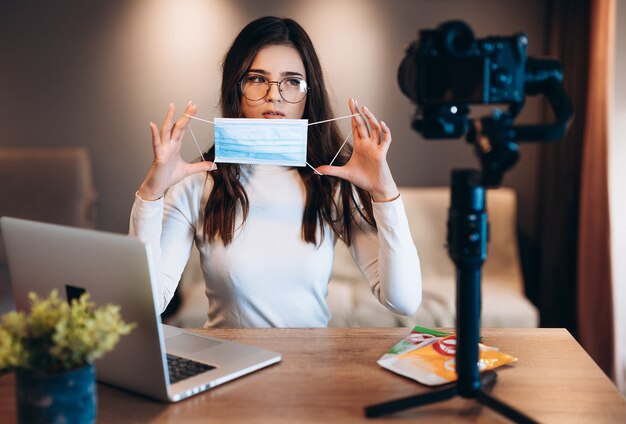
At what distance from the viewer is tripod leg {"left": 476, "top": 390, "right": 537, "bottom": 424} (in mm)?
1015

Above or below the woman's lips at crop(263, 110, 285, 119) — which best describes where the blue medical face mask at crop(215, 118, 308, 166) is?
below

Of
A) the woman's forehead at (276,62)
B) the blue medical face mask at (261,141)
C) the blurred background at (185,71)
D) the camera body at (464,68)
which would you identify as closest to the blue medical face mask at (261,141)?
the blue medical face mask at (261,141)

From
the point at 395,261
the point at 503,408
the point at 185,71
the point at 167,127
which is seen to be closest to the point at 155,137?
the point at 167,127

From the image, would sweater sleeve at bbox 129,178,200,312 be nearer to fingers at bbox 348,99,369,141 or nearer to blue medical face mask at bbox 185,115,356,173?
blue medical face mask at bbox 185,115,356,173

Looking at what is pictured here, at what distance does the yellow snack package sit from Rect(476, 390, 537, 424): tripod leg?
0.33ft

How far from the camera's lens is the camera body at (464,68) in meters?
1.03

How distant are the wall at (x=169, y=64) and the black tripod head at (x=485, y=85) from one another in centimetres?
262

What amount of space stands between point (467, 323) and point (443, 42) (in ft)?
1.50

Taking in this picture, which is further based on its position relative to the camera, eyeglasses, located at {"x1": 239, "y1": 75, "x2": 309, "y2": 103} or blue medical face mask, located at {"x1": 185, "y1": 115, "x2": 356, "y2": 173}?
eyeglasses, located at {"x1": 239, "y1": 75, "x2": 309, "y2": 103}

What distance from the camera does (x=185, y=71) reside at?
12.5ft

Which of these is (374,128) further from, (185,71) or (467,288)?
(185,71)

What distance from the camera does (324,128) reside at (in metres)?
1.86

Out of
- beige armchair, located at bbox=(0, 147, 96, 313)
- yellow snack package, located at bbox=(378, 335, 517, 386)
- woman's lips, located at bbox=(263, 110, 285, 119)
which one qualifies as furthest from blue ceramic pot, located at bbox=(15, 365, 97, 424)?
beige armchair, located at bbox=(0, 147, 96, 313)

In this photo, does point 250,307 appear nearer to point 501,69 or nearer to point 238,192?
point 238,192
